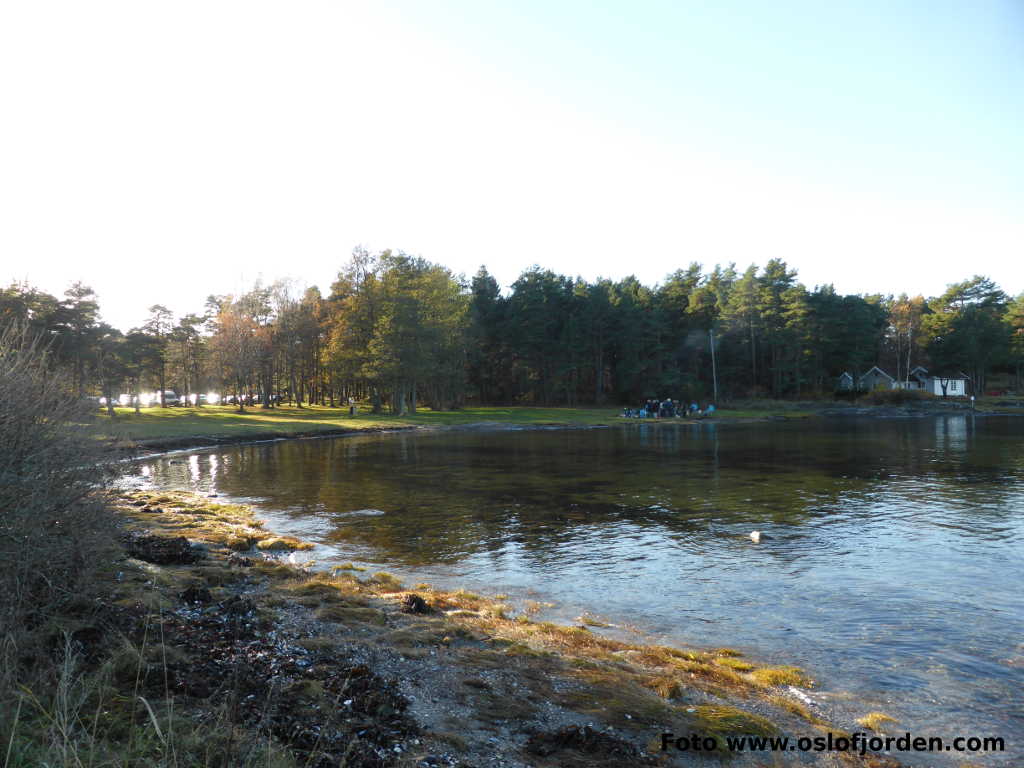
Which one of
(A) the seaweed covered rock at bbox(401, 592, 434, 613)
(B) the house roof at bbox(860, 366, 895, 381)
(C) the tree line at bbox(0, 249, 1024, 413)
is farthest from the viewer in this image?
(B) the house roof at bbox(860, 366, 895, 381)

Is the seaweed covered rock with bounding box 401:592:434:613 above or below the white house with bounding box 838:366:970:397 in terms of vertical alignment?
below

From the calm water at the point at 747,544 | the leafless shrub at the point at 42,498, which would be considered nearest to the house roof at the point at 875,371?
the calm water at the point at 747,544

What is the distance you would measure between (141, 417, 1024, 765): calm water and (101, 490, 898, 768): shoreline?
111cm

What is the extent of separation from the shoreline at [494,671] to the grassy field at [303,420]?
34818 millimetres

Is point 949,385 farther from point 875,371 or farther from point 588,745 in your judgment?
point 588,745

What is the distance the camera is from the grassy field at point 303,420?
1810 inches

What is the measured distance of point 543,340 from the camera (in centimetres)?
8788

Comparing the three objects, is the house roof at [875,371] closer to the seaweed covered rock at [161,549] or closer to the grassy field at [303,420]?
the grassy field at [303,420]

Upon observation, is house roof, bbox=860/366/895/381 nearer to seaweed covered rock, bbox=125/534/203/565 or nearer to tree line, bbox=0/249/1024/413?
tree line, bbox=0/249/1024/413

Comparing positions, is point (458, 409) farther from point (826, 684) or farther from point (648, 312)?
point (826, 684)

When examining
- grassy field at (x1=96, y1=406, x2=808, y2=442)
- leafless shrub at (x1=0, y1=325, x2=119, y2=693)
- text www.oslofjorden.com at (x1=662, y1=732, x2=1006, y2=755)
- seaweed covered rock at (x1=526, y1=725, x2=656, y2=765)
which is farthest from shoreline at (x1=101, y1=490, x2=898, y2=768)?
grassy field at (x1=96, y1=406, x2=808, y2=442)

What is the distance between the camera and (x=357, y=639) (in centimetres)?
817

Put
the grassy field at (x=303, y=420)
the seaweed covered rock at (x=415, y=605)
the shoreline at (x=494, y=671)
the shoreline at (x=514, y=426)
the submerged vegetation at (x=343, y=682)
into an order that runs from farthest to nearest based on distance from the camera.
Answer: the grassy field at (x=303, y=420) < the shoreline at (x=514, y=426) < the seaweed covered rock at (x=415, y=605) < the shoreline at (x=494, y=671) < the submerged vegetation at (x=343, y=682)

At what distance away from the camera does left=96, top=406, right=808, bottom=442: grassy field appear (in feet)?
151
